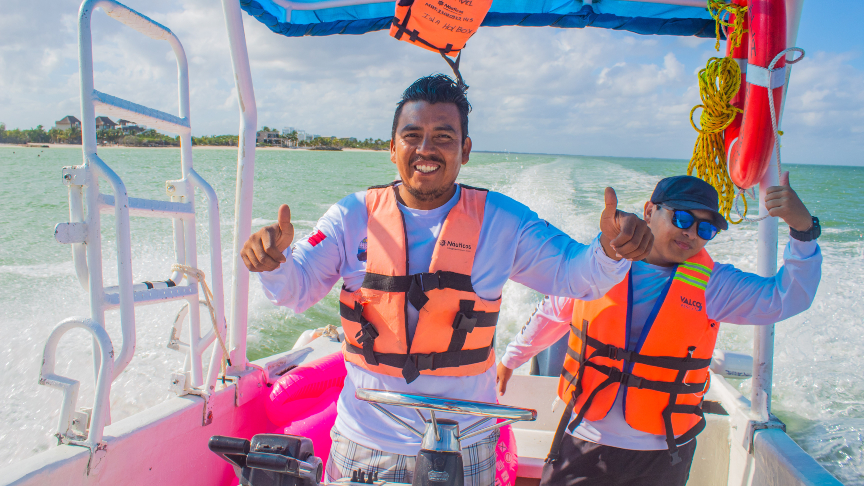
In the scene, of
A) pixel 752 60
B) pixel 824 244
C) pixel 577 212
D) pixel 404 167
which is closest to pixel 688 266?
pixel 752 60

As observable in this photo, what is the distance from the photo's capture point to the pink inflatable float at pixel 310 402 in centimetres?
195

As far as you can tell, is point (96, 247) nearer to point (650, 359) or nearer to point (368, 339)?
point (368, 339)

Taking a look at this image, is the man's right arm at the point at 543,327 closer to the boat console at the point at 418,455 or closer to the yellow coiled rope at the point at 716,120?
the yellow coiled rope at the point at 716,120

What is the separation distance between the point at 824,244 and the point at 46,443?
13376 mm

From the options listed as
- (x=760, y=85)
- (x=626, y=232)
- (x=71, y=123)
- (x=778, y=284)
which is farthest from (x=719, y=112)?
(x=71, y=123)

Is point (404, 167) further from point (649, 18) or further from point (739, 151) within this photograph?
point (649, 18)

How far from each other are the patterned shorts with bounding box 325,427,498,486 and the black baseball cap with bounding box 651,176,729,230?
0.99 metres

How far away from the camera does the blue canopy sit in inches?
91.1

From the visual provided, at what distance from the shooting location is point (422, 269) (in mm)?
1414

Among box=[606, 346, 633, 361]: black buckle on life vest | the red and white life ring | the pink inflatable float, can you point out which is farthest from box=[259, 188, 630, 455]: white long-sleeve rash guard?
the red and white life ring

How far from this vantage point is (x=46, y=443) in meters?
3.64

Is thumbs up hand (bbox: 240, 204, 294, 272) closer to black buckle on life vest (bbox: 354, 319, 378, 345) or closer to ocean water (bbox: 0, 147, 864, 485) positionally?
black buckle on life vest (bbox: 354, 319, 378, 345)

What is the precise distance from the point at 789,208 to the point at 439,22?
58.9 inches

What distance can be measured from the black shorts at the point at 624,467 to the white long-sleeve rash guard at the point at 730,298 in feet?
0.10
